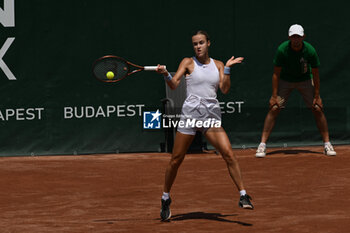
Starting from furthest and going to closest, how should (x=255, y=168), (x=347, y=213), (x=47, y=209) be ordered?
(x=255, y=168), (x=47, y=209), (x=347, y=213)

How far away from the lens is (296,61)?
959cm

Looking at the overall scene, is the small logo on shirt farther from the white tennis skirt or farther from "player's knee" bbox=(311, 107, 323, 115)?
the white tennis skirt

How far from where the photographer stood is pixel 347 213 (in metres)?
6.33

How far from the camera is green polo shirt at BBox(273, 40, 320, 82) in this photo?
30.8 feet

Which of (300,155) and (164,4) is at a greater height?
(164,4)

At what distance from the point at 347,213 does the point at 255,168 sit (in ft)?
9.11

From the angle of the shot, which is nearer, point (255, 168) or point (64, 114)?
point (255, 168)

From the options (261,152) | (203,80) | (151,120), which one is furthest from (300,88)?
(203,80)

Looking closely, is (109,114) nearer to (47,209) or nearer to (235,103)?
(235,103)

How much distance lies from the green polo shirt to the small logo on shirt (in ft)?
6.34

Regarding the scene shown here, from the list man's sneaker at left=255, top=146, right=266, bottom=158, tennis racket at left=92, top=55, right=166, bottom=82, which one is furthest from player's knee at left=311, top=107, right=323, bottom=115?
tennis racket at left=92, top=55, right=166, bottom=82

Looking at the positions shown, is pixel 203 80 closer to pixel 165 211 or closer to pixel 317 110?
pixel 165 211

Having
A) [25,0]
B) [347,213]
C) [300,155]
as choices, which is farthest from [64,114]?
[347,213]

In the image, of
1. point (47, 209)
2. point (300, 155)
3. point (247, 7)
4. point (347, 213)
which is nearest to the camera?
point (347, 213)
